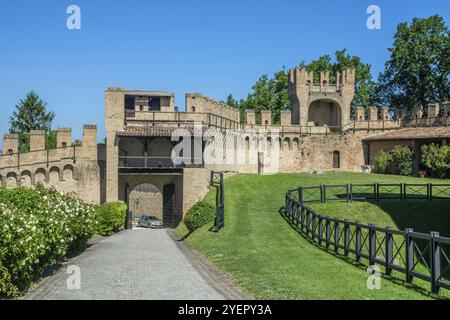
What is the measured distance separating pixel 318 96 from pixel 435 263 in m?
43.8

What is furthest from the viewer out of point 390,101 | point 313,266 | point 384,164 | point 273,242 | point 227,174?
point 390,101

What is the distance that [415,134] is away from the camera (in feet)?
154

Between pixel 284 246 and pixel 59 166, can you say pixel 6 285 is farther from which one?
pixel 59 166

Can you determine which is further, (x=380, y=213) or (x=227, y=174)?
(x=227, y=174)

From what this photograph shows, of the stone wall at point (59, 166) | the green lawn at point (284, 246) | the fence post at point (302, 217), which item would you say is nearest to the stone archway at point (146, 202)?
the green lawn at point (284, 246)

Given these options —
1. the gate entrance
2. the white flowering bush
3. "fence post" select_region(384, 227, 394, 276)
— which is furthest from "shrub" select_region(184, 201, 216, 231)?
"fence post" select_region(384, 227, 394, 276)

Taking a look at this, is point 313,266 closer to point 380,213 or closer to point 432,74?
point 380,213

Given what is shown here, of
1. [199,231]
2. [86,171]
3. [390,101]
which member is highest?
[390,101]

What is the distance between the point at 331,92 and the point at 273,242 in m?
37.3

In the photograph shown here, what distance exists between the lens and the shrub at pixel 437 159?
4156 centimetres

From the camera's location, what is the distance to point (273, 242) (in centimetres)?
2012
